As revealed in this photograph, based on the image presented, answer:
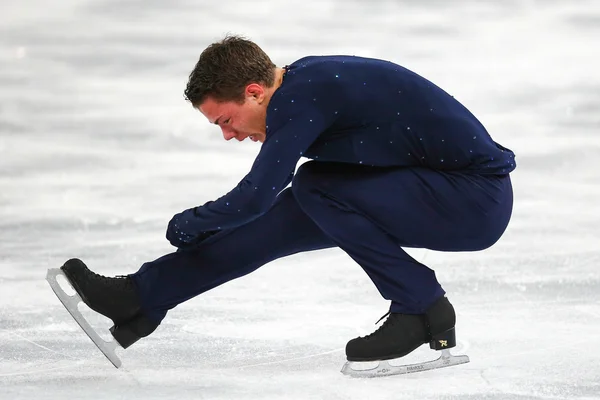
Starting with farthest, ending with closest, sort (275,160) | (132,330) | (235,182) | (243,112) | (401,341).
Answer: (235,182) < (132,330) < (401,341) < (243,112) < (275,160)

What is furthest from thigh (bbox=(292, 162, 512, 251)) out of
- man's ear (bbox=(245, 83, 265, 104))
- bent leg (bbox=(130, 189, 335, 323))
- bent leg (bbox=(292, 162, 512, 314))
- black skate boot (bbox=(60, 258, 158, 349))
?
black skate boot (bbox=(60, 258, 158, 349))

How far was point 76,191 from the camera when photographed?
5742 mm

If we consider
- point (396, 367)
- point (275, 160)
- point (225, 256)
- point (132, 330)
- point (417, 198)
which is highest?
point (275, 160)

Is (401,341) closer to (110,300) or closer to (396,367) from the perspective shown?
(396,367)

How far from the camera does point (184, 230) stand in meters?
2.61

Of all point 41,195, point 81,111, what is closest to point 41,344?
point 41,195

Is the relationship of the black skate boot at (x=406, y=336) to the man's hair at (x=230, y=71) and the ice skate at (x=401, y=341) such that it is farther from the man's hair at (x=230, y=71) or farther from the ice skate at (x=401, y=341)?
the man's hair at (x=230, y=71)

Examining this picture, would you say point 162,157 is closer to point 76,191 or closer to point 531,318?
point 76,191

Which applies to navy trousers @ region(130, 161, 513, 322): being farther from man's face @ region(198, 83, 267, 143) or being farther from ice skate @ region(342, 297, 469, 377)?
man's face @ region(198, 83, 267, 143)

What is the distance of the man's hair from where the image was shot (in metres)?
2.50

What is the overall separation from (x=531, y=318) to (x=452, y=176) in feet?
2.88

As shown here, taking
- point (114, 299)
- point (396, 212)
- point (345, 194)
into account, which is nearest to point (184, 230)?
point (114, 299)

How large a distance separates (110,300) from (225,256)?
0.31 m

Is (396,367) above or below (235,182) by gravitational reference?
below
